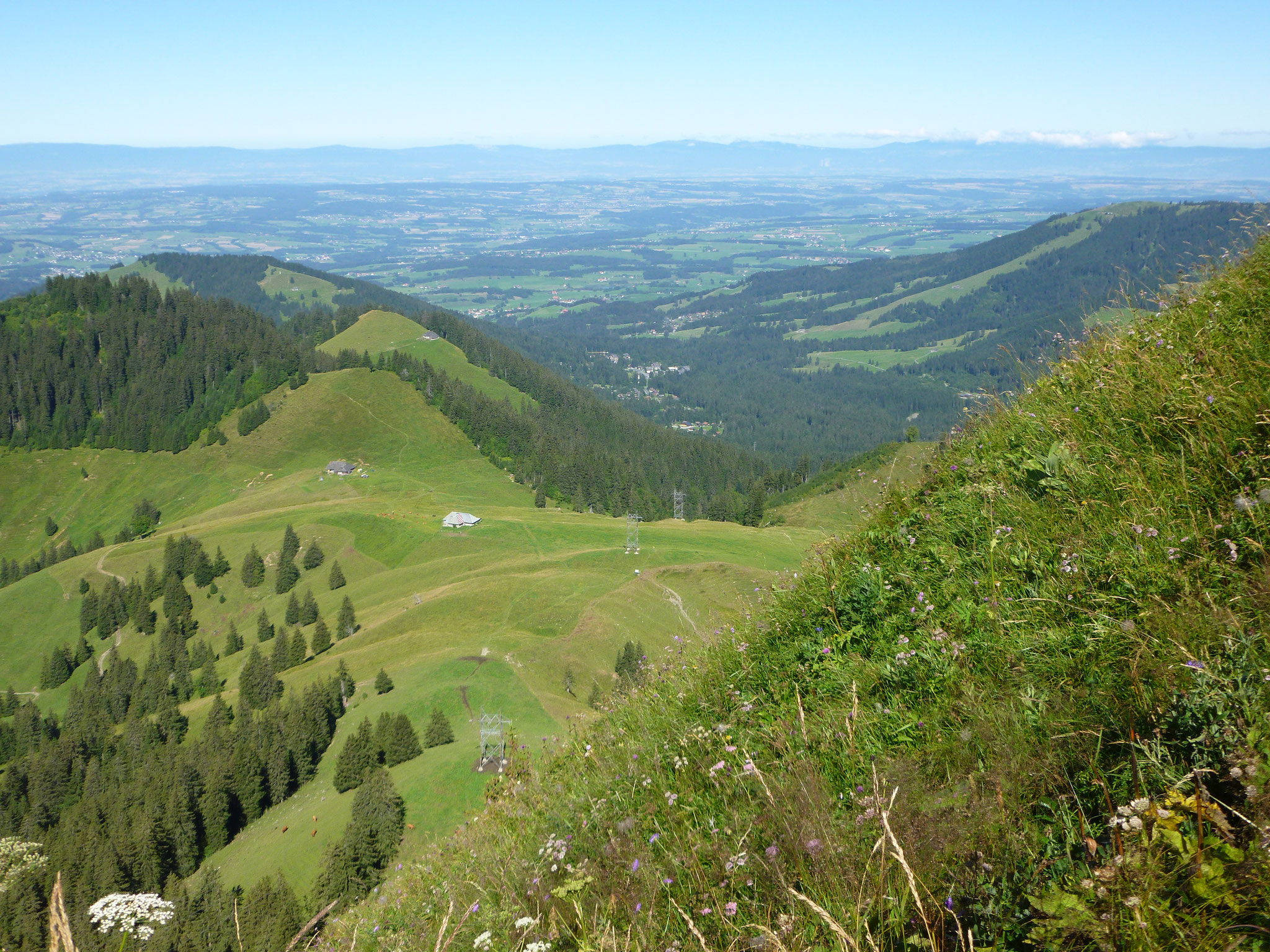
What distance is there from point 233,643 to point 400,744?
206 feet

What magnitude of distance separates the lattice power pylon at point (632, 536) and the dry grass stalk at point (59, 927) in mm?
99934

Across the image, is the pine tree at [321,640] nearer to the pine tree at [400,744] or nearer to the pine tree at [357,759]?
the pine tree at [357,759]

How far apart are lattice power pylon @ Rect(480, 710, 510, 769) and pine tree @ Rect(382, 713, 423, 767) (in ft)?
21.7

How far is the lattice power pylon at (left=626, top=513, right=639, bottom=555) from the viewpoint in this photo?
103438mm

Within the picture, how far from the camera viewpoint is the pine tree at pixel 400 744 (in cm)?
6544

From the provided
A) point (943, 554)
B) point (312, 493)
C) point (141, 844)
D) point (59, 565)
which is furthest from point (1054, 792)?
point (59, 565)

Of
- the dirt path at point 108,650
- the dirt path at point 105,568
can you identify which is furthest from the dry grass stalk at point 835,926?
the dirt path at point 105,568

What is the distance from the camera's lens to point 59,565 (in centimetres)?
13838

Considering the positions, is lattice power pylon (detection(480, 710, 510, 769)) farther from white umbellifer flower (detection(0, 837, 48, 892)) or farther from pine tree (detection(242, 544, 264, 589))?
pine tree (detection(242, 544, 264, 589))

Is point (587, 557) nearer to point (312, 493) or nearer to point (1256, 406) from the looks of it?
point (312, 493)

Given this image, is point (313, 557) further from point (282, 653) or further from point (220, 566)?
point (282, 653)

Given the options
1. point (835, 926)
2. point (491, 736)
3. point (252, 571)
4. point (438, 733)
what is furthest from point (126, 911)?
point (252, 571)

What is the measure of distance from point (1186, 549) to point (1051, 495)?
1.63 m

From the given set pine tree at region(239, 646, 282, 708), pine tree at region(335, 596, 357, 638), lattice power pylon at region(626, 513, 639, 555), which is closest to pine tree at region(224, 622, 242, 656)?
pine tree at region(239, 646, 282, 708)
